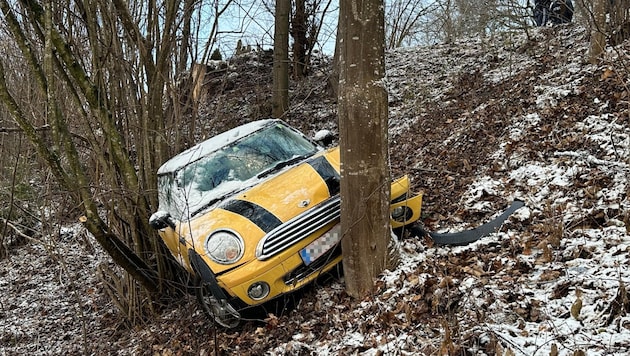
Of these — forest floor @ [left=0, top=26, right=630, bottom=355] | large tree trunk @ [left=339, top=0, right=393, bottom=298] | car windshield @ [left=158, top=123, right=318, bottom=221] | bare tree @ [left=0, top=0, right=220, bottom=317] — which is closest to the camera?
forest floor @ [left=0, top=26, right=630, bottom=355]

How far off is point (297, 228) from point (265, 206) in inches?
18.8

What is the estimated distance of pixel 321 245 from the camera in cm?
479

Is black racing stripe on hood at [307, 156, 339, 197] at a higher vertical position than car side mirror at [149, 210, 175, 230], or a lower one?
higher

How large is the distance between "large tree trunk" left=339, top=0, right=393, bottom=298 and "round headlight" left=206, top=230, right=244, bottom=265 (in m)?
0.99

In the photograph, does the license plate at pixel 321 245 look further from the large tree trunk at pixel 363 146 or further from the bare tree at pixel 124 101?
the bare tree at pixel 124 101

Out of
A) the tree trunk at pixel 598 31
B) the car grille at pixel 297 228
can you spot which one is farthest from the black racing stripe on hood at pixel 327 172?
the tree trunk at pixel 598 31

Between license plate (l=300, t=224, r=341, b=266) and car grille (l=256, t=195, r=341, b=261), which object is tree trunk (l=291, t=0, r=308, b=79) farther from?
license plate (l=300, t=224, r=341, b=266)

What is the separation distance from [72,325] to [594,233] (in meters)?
7.25

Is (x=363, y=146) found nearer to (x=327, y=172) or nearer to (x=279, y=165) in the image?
(x=327, y=172)

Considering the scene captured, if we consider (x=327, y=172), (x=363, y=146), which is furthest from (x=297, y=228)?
(x=363, y=146)

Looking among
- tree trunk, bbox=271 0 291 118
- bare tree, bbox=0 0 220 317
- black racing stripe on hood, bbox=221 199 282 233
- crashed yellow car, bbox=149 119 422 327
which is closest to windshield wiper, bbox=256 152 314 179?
crashed yellow car, bbox=149 119 422 327

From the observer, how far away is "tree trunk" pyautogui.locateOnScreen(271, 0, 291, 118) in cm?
1318

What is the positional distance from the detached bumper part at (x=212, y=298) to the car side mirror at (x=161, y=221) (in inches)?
32.4

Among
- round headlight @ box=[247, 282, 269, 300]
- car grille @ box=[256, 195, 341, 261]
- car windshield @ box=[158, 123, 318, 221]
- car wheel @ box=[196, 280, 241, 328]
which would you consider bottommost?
car wheel @ box=[196, 280, 241, 328]
